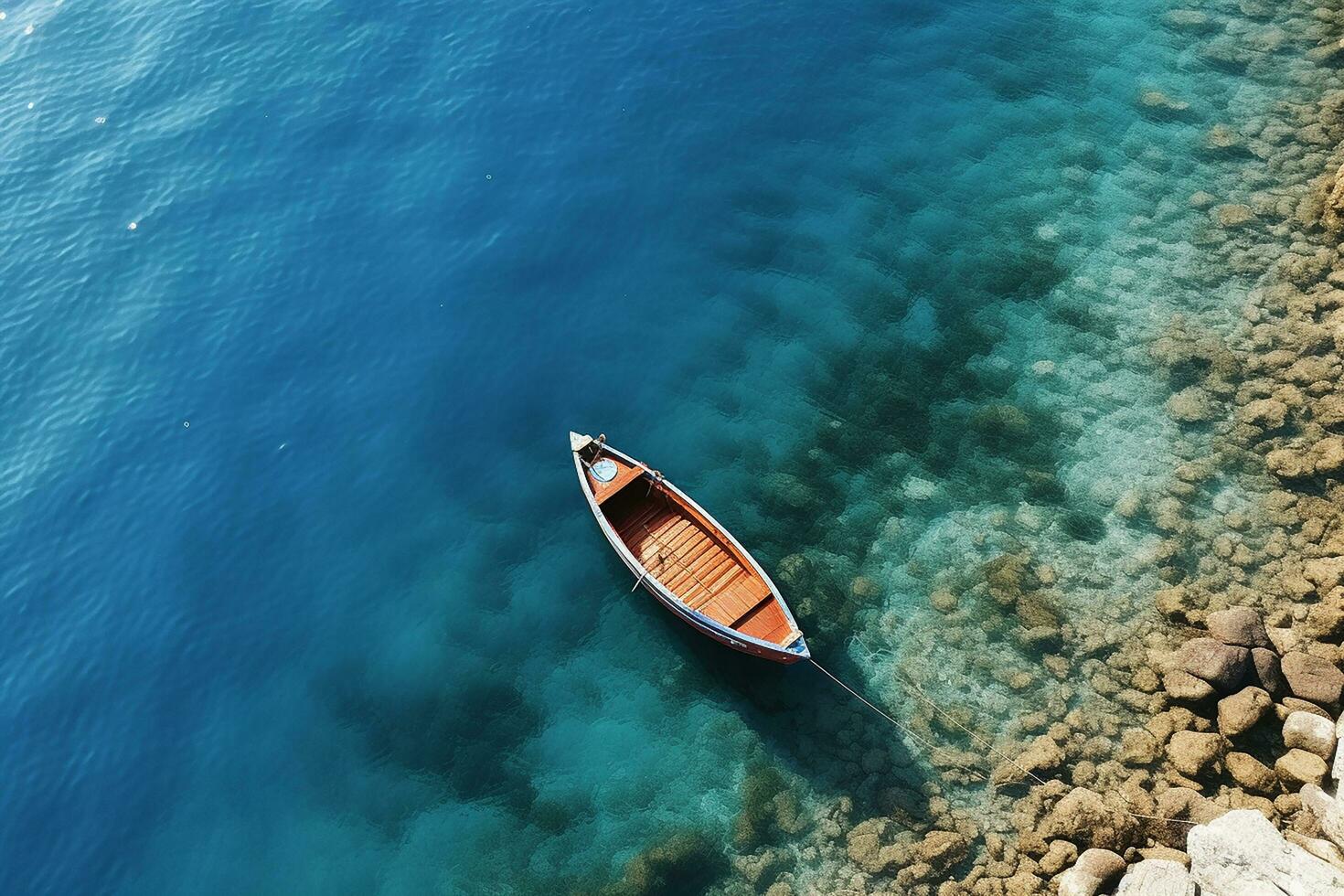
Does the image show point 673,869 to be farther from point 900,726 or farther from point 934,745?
point 934,745

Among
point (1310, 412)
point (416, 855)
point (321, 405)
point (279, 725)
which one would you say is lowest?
point (416, 855)

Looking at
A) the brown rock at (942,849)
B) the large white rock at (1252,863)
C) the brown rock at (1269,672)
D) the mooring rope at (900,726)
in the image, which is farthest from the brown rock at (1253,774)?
the brown rock at (942,849)

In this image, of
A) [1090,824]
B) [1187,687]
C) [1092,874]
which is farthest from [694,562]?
[1187,687]

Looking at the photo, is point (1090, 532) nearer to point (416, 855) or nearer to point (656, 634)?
point (656, 634)

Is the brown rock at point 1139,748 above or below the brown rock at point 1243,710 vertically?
below

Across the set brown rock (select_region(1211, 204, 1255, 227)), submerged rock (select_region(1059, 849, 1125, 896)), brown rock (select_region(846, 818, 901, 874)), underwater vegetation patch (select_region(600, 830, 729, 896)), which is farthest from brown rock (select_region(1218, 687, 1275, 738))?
brown rock (select_region(1211, 204, 1255, 227))

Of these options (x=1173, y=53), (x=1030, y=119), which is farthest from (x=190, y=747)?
(x=1173, y=53)

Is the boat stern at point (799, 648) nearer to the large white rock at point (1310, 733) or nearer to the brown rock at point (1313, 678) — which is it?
the large white rock at point (1310, 733)
